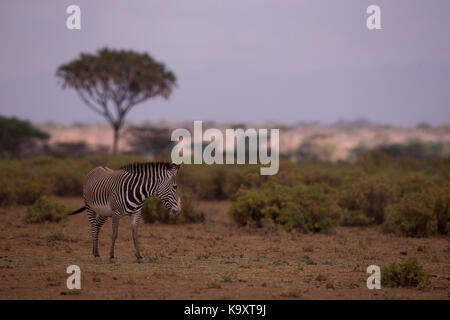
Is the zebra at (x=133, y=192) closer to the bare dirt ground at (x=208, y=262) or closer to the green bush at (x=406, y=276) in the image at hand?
the bare dirt ground at (x=208, y=262)

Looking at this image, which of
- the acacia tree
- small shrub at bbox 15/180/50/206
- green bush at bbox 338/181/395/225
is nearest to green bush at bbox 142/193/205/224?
small shrub at bbox 15/180/50/206

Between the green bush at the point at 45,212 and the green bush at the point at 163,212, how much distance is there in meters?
2.17

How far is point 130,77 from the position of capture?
3931cm

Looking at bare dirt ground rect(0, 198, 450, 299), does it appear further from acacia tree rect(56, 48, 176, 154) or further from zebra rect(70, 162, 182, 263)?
acacia tree rect(56, 48, 176, 154)

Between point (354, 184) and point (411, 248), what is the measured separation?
5225mm

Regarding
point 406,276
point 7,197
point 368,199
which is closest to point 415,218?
point 368,199

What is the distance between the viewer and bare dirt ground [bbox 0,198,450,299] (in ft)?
26.3

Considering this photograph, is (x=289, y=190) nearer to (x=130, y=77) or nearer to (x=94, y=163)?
(x=94, y=163)

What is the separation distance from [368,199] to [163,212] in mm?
6305

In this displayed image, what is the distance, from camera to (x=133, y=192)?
32.8 ft

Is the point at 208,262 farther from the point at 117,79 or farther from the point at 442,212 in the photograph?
the point at 117,79

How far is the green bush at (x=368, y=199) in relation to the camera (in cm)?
1734

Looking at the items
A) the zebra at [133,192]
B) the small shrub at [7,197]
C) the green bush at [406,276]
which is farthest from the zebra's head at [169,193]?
the small shrub at [7,197]
